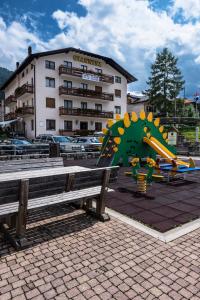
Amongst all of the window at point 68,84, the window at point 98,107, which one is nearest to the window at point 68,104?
the window at point 68,84

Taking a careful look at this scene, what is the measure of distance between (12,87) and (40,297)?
47.3 metres

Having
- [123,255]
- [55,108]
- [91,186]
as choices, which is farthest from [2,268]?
[55,108]

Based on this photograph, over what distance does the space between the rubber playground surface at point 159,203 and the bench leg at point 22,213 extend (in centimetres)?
239

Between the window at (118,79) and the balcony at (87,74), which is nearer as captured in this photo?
the balcony at (87,74)

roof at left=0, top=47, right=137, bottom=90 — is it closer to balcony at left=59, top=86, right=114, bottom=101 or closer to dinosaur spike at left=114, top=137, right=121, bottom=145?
balcony at left=59, top=86, right=114, bottom=101

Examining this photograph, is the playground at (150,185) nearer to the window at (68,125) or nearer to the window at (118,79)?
the window at (68,125)

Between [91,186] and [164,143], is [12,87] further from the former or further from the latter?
[91,186]

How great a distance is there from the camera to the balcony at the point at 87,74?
109 ft

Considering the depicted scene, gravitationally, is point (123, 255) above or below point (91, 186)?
below

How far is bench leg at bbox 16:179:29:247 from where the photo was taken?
3.61 meters

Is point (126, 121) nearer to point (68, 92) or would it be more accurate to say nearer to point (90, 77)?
point (68, 92)

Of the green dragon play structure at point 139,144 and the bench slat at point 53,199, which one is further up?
the green dragon play structure at point 139,144

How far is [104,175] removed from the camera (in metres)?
4.89

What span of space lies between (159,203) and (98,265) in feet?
10.7
